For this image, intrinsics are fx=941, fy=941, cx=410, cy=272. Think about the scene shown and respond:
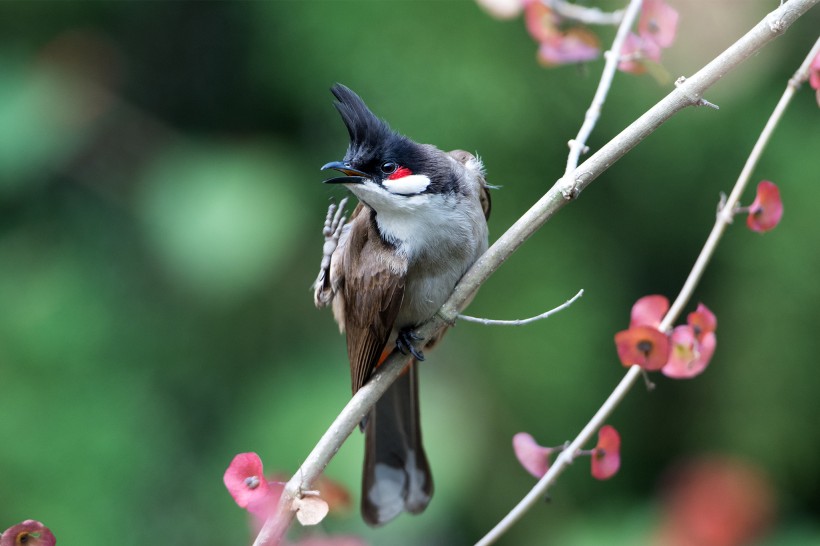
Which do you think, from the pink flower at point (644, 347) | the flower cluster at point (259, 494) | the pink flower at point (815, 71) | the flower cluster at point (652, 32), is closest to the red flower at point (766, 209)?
the pink flower at point (815, 71)

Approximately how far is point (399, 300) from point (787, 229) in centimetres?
157

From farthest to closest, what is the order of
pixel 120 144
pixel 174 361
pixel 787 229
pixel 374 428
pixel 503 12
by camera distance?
pixel 120 144 < pixel 174 361 < pixel 787 229 < pixel 374 428 < pixel 503 12

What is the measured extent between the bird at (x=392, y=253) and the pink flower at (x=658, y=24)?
0.49 meters

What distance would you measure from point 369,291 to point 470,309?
3.56 ft

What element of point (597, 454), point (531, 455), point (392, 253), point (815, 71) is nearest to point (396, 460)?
point (392, 253)

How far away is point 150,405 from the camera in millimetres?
3059

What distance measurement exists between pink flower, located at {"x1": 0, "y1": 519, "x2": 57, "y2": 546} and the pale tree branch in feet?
0.92

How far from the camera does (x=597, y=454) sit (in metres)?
1.50

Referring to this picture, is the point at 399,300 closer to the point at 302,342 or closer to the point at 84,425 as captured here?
the point at 302,342

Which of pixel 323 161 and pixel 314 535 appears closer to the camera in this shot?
pixel 314 535

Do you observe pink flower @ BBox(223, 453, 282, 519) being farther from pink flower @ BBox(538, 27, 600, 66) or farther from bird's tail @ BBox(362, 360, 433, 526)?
pink flower @ BBox(538, 27, 600, 66)

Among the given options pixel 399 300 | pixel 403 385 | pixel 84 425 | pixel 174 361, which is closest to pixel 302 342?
pixel 174 361

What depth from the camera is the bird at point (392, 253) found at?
72.1 inches

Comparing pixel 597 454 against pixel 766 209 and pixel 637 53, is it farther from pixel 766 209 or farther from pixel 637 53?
pixel 637 53
